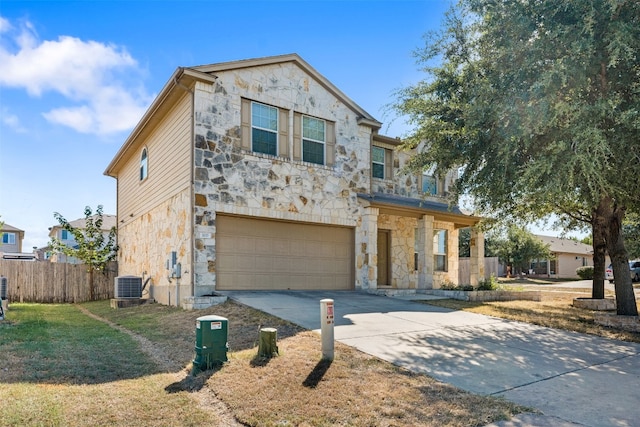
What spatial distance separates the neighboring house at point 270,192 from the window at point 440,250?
3.87 ft

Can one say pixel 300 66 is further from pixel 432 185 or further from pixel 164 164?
pixel 432 185

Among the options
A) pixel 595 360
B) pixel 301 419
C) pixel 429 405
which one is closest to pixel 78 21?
pixel 301 419

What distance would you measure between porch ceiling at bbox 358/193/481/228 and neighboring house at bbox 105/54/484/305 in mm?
67

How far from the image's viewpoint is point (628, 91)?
9.00m

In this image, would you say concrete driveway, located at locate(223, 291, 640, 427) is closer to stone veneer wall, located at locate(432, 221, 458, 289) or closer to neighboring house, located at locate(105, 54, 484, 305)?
neighboring house, located at locate(105, 54, 484, 305)

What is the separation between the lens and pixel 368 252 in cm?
1565

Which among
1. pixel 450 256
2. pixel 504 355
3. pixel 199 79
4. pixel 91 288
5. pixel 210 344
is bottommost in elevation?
pixel 91 288

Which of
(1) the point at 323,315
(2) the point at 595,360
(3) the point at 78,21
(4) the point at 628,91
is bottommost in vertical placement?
(2) the point at 595,360

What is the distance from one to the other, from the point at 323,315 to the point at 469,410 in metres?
2.34

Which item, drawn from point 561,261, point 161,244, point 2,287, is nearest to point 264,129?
point 161,244

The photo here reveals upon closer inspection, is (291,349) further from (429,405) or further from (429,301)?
(429,301)

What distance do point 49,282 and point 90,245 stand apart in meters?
2.09

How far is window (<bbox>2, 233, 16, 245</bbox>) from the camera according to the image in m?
49.9

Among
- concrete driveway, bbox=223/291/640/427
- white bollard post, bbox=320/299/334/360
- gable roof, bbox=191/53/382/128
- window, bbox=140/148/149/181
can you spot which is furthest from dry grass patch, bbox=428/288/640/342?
window, bbox=140/148/149/181
